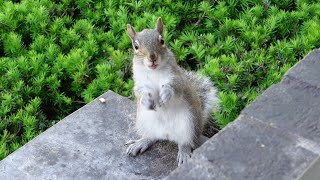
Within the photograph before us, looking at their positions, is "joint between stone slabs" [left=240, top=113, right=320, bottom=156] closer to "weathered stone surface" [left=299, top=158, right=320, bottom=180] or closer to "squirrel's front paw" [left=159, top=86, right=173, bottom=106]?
"weathered stone surface" [left=299, top=158, right=320, bottom=180]

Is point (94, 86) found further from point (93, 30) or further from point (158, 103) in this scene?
point (158, 103)

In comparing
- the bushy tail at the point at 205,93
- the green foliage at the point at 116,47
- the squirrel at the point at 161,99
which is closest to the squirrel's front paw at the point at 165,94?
the squirrel at the point at 161,99

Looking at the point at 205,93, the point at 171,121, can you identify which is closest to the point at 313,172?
the point at 171,121

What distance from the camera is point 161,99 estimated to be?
3.00 metres

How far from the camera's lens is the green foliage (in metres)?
3.79

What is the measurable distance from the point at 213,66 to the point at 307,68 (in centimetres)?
140

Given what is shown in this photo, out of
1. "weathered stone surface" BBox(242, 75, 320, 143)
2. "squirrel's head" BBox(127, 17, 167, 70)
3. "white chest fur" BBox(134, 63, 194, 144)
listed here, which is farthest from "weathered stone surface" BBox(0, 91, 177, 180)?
"weathered stone surface" BBox(242, 75, 320, 143)

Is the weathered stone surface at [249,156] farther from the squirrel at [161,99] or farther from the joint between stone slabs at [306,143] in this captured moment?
the squirrel at [161,99]

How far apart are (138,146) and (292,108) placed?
1145 mm

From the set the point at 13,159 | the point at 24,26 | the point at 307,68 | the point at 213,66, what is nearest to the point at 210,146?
the point at 307,68

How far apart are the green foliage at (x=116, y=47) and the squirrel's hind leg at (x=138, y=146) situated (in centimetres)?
46

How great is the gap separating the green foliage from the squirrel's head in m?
0.73

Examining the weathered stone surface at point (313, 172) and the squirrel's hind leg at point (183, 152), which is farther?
the squirrel's hind leg at point (183, 152)

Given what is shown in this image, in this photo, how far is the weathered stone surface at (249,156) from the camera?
Answer: 205cm
